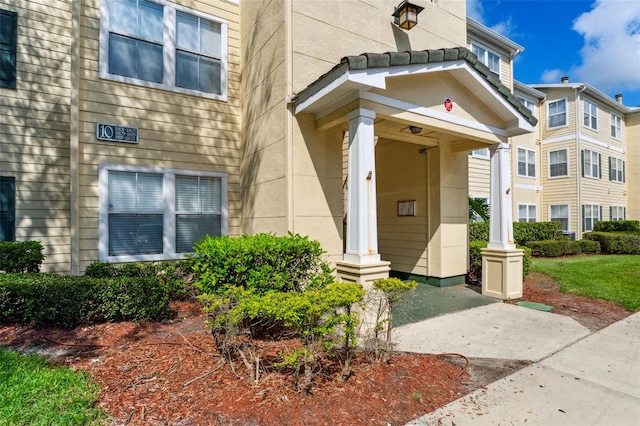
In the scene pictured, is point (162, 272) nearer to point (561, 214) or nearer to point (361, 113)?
point (361, 113)

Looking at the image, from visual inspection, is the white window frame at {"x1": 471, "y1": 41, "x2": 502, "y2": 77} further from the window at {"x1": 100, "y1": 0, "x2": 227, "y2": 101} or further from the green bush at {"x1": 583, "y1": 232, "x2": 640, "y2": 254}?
the window at {"x1": 100, "y1": 0, "x2": 227, "y2": 101}

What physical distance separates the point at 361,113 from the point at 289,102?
1404 mm

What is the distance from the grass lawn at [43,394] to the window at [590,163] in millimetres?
22385

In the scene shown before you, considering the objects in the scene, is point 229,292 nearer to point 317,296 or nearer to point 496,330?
point 317,296

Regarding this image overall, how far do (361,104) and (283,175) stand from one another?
68.2 inches

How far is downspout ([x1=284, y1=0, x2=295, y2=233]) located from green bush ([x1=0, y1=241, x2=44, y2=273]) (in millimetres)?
4502

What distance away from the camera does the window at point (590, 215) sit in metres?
17.9

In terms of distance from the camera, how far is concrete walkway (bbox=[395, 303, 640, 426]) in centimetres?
282

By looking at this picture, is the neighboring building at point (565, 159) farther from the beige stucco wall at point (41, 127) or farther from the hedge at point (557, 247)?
the beige stucco wall at point (41, 127)

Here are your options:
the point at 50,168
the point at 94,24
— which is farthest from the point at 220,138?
the point at 50,168

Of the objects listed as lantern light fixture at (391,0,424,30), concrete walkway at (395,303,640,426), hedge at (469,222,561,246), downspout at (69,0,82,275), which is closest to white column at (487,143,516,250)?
concrete walkway at (395,303,640,426)

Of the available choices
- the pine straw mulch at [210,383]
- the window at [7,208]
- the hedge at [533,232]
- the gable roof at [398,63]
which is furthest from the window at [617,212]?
the window at [7,208]

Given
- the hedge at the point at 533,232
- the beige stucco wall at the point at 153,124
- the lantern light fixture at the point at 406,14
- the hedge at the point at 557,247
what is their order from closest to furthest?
1. the beige stucco wall at the point at 153,124
2. the lantern light fixture at the point at 406,14
3. the hedge at the point at 557,247
4. the hedge at the point at 533,232

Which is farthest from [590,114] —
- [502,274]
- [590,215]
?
[502,274]
